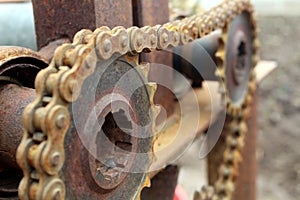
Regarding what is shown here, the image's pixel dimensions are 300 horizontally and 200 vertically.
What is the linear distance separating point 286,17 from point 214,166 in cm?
342

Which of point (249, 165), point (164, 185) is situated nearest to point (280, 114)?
point (249, 165)

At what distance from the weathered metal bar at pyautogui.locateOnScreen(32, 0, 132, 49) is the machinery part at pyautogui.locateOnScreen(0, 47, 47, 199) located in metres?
0.11

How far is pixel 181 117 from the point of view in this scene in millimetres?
1238

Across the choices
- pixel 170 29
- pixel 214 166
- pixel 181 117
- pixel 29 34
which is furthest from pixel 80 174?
pixel 214 166

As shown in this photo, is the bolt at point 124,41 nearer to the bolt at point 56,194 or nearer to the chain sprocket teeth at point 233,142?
the bolt at point 56,194

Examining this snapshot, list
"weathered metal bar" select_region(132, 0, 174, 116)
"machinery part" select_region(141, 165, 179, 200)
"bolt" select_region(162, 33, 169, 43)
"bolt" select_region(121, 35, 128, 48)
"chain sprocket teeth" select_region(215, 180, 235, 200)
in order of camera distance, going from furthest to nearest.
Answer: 1. "chain sprocket teeth" select_region(215, 180, 235, 200)
2. "machinery part" select_region(141, 165, 179, 200)
3. "weathered metal bar" select_region(132, 0, 174, 116)
4. "bolt" select_region(162, 33, 169, 43)
5. "bolt" select_region(121, 35, 128, 48)

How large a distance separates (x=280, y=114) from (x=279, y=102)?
15 centimetres

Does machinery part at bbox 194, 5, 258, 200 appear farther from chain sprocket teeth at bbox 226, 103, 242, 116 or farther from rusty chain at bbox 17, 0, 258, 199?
rusty chain at bbox 17, 0, 258, 199

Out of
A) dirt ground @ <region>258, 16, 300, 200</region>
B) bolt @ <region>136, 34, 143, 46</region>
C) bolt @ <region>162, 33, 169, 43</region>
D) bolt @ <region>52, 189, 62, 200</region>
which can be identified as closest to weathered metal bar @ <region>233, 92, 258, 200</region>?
bolt @ <region>162, 33, 169, 43</region>

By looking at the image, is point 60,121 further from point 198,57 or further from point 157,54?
point 198,57

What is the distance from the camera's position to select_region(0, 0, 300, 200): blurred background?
3.13 meters

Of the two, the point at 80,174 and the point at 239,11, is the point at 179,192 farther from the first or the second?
the point at 80,174

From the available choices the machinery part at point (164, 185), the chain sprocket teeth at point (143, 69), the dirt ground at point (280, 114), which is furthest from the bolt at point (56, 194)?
the dirt ground at point (280, 114)

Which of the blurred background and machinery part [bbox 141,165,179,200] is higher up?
machinery part [bbox 141,165,179,200]
